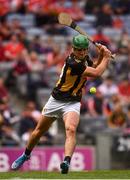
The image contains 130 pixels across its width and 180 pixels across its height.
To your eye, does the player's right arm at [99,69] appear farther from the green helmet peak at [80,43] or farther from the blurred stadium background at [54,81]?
the blurred stadium background at [54,81]

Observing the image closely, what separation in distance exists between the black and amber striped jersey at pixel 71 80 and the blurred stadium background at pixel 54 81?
4271 millimetres

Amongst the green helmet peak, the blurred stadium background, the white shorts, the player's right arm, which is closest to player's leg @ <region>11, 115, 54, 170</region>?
the white shorts

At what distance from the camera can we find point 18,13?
76.1ft

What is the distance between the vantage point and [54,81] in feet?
67.1

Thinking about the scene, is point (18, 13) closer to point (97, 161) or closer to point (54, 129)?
point (54, 129)

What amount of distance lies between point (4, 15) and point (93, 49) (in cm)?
269

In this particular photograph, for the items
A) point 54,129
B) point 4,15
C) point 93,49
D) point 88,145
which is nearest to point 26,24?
point 4,15

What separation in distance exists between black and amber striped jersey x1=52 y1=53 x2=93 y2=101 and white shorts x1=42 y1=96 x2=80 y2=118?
0.07 metres

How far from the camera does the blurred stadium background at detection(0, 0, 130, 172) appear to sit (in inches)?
673

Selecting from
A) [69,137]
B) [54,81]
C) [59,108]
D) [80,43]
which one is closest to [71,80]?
[59,108]

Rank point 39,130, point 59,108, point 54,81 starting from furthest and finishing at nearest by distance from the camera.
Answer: point 54,81 → point 39,130 → point 59,108

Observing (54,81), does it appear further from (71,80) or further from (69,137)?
(69,137)

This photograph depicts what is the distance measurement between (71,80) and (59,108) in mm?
429

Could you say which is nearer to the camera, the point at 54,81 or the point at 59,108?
the point at 59,108
